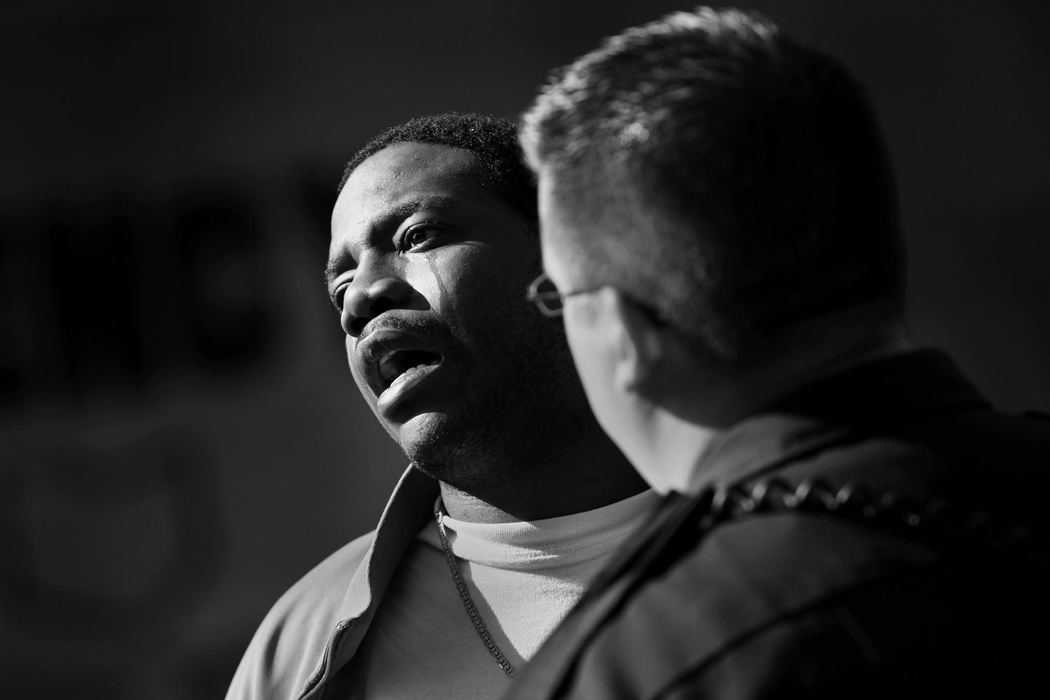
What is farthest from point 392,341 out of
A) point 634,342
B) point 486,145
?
point 634,342

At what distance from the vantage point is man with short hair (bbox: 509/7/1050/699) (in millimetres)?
1019

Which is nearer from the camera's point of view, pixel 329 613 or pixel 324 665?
pixel 324 665

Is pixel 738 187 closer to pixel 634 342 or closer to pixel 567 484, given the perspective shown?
pixel 634 342

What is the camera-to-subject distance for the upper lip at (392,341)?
2.05 meters

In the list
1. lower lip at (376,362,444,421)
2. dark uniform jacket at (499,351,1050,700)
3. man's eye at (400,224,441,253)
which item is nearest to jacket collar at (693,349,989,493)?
dark uniform jacket at (499,351,1050,700)

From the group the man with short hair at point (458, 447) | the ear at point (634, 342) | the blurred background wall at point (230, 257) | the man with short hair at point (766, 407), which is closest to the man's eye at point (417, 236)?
the man with short hair at point (458, 447)

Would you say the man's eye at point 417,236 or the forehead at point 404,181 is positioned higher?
the forehead at point 404,181

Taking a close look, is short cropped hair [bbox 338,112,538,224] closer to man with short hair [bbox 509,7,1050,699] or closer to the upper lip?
the upper lip

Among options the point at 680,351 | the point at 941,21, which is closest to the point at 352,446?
the point at 941,21

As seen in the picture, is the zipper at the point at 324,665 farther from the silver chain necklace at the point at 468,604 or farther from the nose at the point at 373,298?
the nose at the point at 373,298

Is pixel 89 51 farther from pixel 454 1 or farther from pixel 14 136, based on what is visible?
pixel 454 1

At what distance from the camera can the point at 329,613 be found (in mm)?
2234

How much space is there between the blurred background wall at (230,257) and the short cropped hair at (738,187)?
3.74m

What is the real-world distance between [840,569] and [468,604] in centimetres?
119
